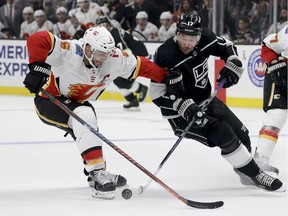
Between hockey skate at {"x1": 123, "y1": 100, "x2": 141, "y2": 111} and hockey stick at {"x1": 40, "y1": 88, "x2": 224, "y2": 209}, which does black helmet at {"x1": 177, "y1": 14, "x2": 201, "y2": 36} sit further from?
hockey skate at {"x1": 123, "y1": 100, "x2": 141, "y2": 111}

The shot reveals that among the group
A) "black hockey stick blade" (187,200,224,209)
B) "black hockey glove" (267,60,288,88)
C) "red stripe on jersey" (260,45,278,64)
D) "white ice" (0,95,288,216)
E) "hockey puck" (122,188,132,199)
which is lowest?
"white ice" (0,95,288,216)

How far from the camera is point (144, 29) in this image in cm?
1102

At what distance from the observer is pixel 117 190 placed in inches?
191

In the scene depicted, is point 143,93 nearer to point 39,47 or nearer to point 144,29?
point 144,29

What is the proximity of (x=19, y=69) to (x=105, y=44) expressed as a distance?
7.02 metres

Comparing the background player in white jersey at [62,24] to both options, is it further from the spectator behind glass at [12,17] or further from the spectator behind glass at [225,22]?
the spectator behind glass at [225,22]

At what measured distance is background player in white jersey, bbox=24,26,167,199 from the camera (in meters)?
4.60

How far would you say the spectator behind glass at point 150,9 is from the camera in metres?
11.0

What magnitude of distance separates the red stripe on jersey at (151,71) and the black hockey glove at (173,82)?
0.17 ft

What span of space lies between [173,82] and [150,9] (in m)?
6.35

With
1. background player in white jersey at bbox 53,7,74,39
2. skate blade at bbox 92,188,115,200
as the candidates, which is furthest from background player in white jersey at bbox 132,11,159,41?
skate blade at bbox 92,188,115,200

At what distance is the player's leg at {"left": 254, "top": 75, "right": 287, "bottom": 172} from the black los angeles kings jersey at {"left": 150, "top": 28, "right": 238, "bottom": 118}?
44 centimetres

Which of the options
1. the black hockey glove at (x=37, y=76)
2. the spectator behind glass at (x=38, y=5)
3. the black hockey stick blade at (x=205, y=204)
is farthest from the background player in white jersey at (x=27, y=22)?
the black hockey stick blade at (x=205, y=204)

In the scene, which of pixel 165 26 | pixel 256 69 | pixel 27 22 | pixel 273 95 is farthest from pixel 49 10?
pixel 273 95
